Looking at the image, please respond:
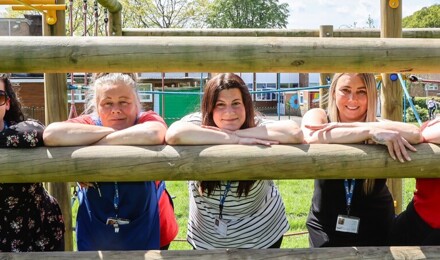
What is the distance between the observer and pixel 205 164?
2.16 meters

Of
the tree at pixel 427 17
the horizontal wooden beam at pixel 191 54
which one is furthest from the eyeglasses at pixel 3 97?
the tree at pixel 427 17

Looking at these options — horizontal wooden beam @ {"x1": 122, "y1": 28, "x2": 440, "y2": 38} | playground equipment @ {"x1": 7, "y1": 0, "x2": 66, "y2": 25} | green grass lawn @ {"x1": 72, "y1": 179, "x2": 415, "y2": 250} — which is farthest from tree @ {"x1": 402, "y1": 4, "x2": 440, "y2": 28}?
playground equipment @ {"x1": 7, "y1": 0, "x2": 66, "y2": 25}

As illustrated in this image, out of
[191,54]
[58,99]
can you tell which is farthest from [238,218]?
[58,99]

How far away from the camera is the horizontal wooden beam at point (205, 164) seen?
85.1 inches

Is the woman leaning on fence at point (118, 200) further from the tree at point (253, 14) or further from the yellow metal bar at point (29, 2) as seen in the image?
the tree at point (253, 14)

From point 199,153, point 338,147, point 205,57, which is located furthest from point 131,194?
point 338,147

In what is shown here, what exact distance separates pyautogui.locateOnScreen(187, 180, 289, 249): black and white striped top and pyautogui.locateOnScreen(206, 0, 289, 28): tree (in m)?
36.0

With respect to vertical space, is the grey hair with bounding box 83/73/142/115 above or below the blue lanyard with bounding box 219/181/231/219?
above

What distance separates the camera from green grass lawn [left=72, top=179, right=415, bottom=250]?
5539 mm

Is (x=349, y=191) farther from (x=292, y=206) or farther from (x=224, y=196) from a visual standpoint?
(x=292, y=206)

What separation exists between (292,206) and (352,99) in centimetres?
465

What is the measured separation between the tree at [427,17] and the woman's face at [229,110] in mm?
49436

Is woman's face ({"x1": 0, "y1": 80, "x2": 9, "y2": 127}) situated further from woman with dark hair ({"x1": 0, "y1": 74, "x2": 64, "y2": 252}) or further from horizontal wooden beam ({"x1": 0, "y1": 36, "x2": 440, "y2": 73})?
horizontal wooden beam ({"x1": 0, "y1": 36, "x2": 440, "y2": 73})

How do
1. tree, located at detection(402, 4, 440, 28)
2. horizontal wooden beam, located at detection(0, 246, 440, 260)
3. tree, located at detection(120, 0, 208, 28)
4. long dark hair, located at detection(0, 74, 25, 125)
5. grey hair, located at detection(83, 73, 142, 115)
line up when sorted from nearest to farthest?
1. horizontal wooden beam, located at detection(0, 246, 440, 260)
2. long dark hair, located at detection(0, 74, 25, 125)
3. grey hair, located at detection(83, 73, 142, 115)
4. tree, located at detection(120, 0, 208, 28)
5. tree, located at detection(402, 4, 440, 28)
